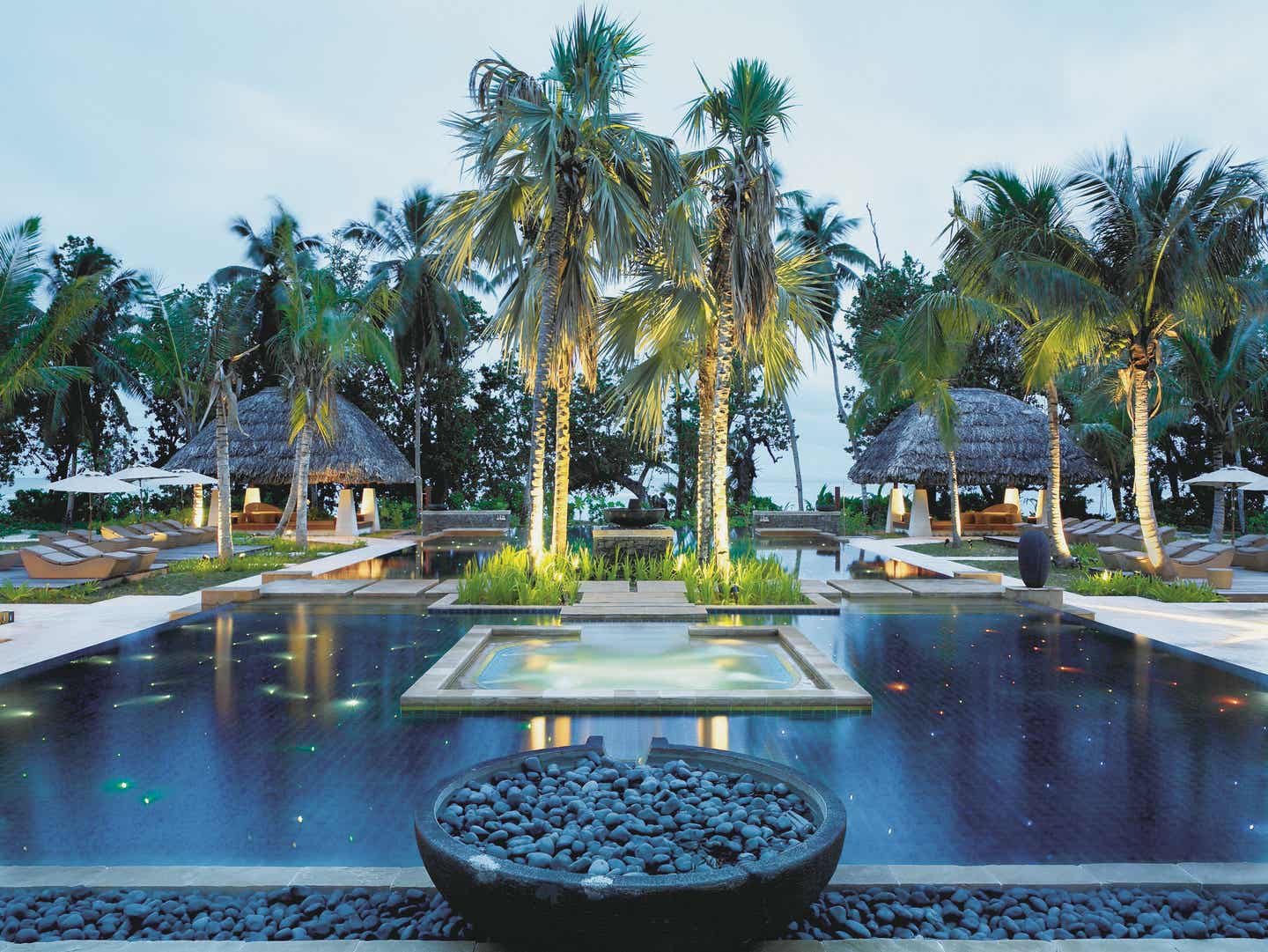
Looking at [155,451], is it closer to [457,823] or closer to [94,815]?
[94,815]

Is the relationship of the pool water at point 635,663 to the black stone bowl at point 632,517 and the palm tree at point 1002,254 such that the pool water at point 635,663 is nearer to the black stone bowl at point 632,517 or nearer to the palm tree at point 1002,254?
the black stone bowl at point 632,517

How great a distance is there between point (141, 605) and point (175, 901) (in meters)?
8.21

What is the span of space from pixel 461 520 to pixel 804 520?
9418 mm

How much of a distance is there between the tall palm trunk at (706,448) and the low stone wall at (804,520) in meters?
10.7

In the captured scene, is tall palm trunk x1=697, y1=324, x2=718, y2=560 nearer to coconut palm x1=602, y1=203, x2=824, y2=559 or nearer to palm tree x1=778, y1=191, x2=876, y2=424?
coconut palm x1=602, y1=203, x2=824, y2=559

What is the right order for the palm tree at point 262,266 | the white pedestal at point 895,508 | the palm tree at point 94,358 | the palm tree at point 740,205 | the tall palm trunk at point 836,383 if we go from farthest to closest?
the tall palm trunk at point 836,383, the palm tree at point 262,266, the palm tree at point 94,358, the white pedestal at point 895,508, the palm tree at point 740,205

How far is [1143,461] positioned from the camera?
1170cm

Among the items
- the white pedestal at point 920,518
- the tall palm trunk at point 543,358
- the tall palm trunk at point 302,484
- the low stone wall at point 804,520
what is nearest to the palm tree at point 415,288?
the tall palm trunk at point 302,484

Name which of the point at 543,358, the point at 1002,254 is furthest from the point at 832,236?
the point at 543,358

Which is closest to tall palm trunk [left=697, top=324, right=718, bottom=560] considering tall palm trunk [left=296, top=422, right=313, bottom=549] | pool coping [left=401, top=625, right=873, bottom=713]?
pool coping [left=401, top=625, right=873, bottom=713]

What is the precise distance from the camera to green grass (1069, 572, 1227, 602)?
10.5 m

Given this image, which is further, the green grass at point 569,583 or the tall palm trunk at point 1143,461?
the tall palm trunk at point 1143,461

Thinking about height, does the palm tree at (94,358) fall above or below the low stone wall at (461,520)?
above

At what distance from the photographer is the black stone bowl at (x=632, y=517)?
13.8m
